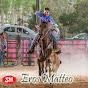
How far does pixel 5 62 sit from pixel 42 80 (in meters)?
9.34

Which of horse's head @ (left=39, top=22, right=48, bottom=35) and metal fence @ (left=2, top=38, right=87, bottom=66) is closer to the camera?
horse's head @ (left=39, top=22, right=48, bottom=35)

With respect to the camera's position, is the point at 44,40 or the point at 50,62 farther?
the point at 44,40

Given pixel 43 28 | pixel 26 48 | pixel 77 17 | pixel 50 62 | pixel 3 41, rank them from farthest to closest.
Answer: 1. pixel 77 17
2. pixel 26 48
3. pixel 3 41
4. pixel 43 28
5. pixel 50 62

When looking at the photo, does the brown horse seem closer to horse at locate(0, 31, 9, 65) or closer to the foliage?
horse at locate(0, 31, 9, 65)

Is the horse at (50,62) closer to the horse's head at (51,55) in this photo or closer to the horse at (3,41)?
the horse's head at (51,55)

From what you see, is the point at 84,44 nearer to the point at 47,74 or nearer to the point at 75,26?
the point at 47,74

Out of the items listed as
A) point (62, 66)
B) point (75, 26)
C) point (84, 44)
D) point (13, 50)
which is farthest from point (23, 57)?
point (75, 26)

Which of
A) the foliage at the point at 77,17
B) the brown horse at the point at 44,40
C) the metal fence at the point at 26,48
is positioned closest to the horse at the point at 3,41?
the metal fence at the point at 26,48

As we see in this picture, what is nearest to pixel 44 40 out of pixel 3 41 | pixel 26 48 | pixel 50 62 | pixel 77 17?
pixel 50 62

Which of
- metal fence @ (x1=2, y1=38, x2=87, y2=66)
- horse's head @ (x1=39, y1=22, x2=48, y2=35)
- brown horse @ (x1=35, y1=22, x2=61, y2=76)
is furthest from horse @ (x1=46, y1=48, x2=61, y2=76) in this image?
metal fence @ (x1=2, y1=38, x2=87, y2=66)

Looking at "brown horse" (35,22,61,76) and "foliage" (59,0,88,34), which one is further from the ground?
"brown horse" (35,22,61,76)

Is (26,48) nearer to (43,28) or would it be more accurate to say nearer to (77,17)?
(43,28)

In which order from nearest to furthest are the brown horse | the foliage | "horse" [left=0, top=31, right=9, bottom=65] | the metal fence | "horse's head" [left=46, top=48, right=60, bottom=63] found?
1. "horse's head" [left=46, top=48, right=60, bottom=63]
2. the brown horse
3. "horse" [left=0, top=31, right=9, bottom=65]
4. the metal fence
5. the foliage

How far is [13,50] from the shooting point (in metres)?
21.4
